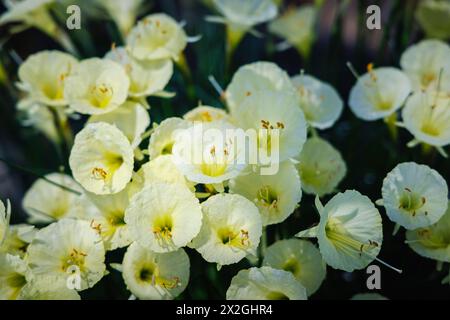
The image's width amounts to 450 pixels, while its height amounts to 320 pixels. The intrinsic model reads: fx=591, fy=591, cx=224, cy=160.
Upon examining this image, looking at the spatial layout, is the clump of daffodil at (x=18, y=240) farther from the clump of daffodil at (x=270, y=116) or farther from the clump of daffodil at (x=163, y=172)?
the clump of daffodil at (x=270, y=116)

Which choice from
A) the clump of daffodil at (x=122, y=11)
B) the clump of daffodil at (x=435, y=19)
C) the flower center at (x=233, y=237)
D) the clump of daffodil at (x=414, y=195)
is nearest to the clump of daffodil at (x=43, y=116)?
the clump of daffodil at (x=122, y=11)

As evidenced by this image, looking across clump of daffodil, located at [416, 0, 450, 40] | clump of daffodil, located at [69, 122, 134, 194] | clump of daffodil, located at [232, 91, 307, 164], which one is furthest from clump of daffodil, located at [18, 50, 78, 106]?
clump of daffodil, located at [416, 0, 450, 40]

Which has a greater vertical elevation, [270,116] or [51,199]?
[270,116]

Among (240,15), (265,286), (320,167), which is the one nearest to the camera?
(265,286)

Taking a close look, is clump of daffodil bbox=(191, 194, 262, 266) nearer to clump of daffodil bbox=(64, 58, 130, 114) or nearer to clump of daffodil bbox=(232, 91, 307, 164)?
clump of daffodil bbox=(232, 91, 307, 164)

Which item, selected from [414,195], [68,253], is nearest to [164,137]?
[68,253]

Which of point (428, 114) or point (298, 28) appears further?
point (298, 28)

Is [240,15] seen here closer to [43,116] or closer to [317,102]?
[317,102]
